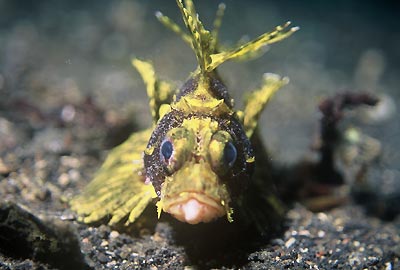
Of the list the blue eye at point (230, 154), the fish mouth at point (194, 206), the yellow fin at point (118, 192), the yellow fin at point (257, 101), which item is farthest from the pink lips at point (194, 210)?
the yellow fin at point (257, 101)

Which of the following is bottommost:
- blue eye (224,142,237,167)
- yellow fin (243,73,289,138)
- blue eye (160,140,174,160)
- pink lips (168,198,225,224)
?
pink lips (168,198,225,224)

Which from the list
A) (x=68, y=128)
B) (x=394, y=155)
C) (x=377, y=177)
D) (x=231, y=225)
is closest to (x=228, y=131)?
(x=231, y=225)

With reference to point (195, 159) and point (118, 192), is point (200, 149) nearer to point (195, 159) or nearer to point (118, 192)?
point (195, 159)

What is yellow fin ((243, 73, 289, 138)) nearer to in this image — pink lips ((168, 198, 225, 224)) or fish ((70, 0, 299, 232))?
fish ((70, 0, 299, 232))

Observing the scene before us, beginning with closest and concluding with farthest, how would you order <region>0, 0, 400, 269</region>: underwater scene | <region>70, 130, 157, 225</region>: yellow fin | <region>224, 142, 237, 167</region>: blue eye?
<region>224, 142, 237, 167</region>: blue eye < <region>0, 0, 400, 269</region>: underwater scene < <region>70, 130, 157, 225</region>: yellow fin

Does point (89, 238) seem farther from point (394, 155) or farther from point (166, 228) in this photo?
point (394, 155)

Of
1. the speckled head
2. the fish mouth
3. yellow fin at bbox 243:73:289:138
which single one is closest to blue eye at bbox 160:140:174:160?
the speckled head

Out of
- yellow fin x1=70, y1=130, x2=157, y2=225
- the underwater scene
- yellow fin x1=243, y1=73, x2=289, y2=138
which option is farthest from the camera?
yellow fin x1=243, y1=73, x2=289, y2=138
